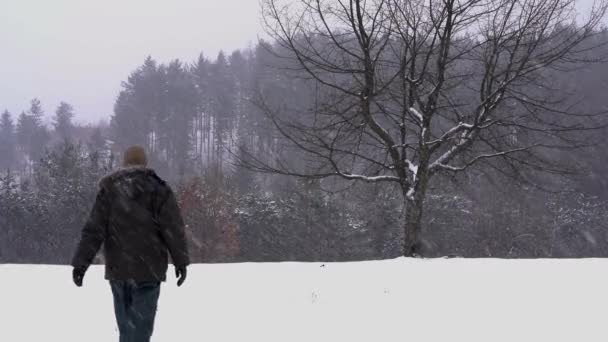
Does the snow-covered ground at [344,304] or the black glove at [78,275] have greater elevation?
the black glove at [78,275]

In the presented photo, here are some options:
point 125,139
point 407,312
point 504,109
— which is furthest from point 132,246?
point 125,139

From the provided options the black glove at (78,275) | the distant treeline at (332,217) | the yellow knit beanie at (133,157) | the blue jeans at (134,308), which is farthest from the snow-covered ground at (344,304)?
the distant treeline at (332,217)

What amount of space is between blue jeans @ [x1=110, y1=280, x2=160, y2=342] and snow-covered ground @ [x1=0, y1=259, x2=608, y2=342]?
1.33 metres

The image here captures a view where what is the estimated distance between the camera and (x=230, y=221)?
37.4 m

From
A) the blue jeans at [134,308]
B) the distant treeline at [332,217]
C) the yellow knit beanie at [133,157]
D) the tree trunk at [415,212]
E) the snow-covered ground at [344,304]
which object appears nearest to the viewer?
the blue jeans at [134,308]

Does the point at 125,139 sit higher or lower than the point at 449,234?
higher

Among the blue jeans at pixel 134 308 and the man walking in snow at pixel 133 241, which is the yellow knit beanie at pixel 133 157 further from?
the blue jeans at pixel 134 308

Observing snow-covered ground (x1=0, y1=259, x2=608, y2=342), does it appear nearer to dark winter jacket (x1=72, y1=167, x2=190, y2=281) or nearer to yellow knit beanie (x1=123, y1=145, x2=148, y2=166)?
dark winter jacket (x1=72, y1=167, x2=190, y2=281)

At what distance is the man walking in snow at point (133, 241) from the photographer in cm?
415

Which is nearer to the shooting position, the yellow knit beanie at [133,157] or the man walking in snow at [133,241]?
the man walking in snow at [133,241]

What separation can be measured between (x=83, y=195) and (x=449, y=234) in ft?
81.2

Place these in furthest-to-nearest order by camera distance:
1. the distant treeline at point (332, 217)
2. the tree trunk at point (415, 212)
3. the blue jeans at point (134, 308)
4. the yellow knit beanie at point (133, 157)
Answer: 1. the distant treeline at point (332, 217)
2. the tree trunk at point (415, 212)
3. the yellow knit beanie at point (133, 157)
4. the blue jeans at point (134, 308)

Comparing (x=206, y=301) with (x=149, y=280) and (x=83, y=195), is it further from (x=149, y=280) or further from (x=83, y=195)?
(x=83, y=195)

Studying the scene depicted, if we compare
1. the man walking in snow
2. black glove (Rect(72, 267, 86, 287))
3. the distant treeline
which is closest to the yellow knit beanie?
the man walking in snow
